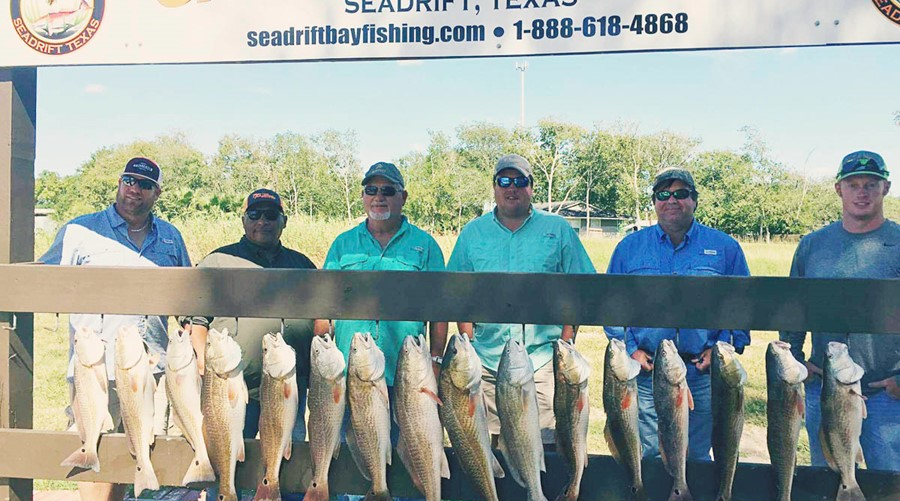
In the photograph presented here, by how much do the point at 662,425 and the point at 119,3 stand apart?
9.33 ft

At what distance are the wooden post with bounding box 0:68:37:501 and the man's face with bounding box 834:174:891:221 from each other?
4127mm

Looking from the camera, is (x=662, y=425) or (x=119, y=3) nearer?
(x=662, y=425)

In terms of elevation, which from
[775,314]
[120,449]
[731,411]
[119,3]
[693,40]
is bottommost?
[120,449]

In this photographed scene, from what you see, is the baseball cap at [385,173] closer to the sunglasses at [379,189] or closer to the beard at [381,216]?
the sunglasses at [379,189]

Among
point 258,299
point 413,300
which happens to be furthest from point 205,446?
point 413,300

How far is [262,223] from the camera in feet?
13.4

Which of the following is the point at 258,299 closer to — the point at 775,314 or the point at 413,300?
the point at 413,300

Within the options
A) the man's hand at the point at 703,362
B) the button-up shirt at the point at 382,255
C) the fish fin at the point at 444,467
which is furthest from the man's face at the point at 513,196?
the fish fin at the point at 444,467

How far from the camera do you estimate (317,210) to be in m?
43.6

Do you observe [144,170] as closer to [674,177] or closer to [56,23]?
[56,23]

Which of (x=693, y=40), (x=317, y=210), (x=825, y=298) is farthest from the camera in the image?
(x=317, y=210)

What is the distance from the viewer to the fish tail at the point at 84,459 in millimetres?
2830

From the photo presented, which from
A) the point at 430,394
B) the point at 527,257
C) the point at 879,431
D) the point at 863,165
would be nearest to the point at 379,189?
the point at 527,257

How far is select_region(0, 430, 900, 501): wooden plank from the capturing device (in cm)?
265
